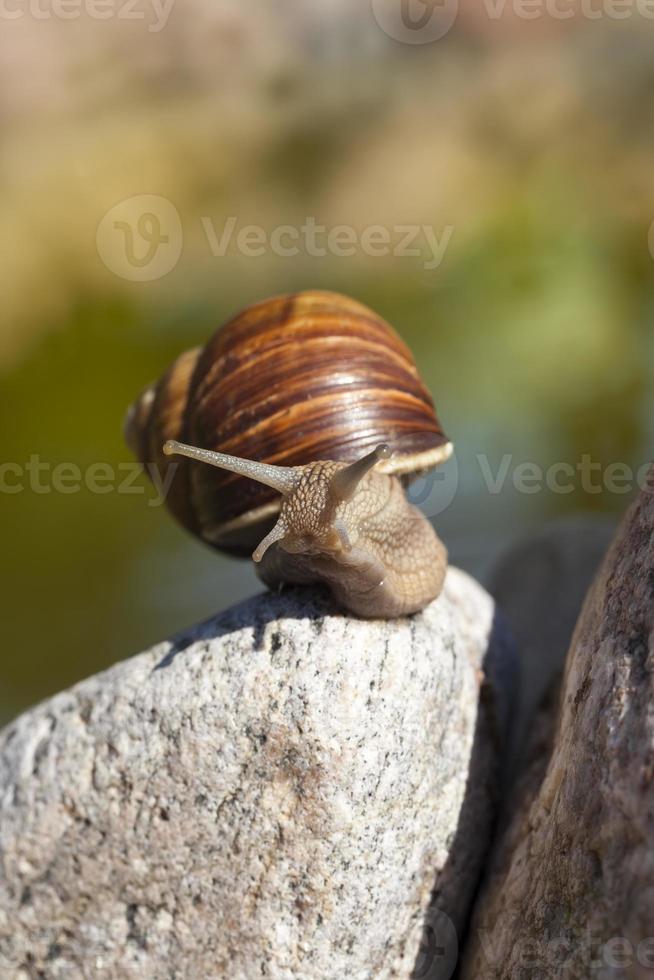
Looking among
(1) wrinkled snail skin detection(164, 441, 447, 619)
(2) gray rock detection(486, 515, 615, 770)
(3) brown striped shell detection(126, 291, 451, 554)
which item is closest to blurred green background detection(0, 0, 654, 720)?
(2) gray rock detection(486, 515, 615, 770)

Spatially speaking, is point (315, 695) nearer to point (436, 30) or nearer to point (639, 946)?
point (639, 946)

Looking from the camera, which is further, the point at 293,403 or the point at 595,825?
the point at 293,403

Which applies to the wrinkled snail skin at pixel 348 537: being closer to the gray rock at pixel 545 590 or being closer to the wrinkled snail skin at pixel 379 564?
the wrinkled snail skin at pixel 379 564

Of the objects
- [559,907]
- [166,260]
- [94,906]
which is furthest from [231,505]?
Result: [166,260]

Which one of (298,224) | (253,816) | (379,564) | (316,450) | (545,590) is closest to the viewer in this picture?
(253,816)

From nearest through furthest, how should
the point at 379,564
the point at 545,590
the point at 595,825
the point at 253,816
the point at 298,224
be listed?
the point at 595,825, the point at 253,816, the point at 379,564, the point at 545,590, the point at 298,224

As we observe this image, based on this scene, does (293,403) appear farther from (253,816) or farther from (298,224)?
(298,224)

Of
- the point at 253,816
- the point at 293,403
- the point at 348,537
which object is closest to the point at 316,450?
the point at 293,403
